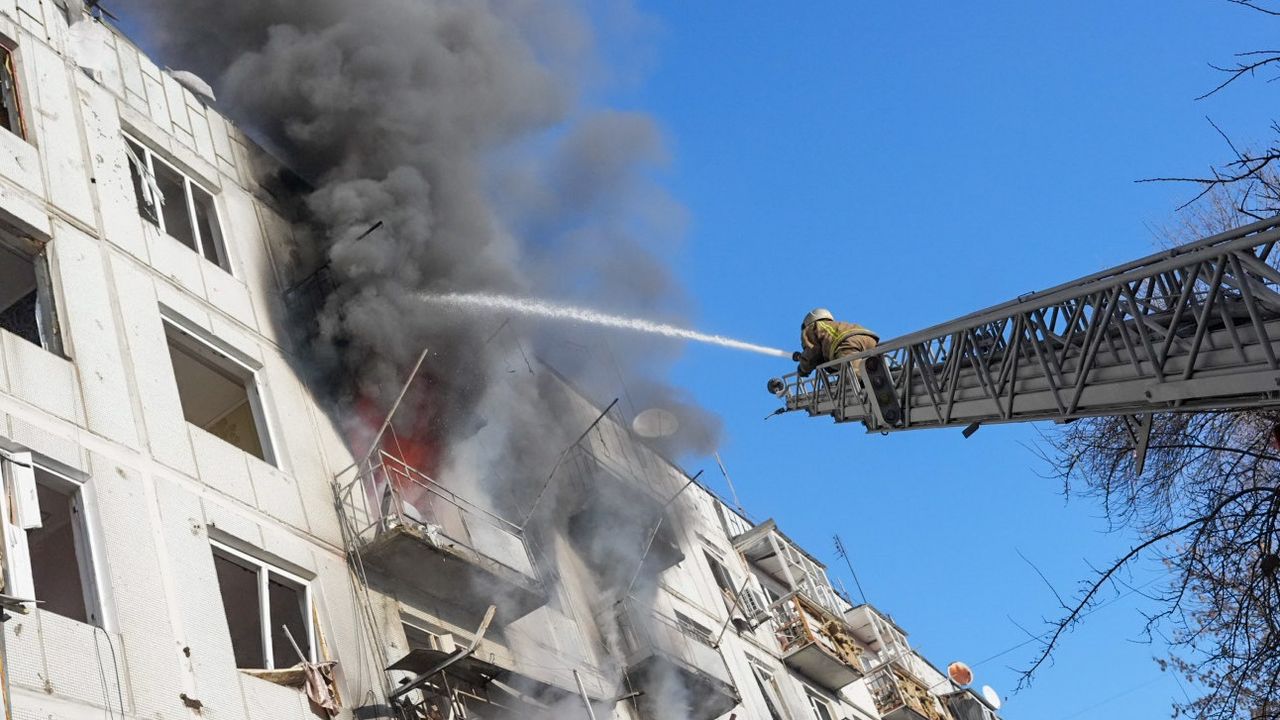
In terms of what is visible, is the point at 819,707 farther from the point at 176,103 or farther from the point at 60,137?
the point at 60,137

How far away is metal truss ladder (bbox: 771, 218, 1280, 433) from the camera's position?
718cm

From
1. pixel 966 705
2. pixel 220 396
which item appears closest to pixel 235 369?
pixel 220 396

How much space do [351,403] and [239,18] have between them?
7899 mm

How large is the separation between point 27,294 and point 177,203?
3296 mm

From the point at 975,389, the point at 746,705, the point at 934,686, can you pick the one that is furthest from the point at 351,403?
the point at 934,686

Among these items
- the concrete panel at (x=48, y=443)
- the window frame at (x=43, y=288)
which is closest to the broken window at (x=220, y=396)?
the window frame at (x=43, y=288)

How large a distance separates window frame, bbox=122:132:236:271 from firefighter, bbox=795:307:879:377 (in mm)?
6246

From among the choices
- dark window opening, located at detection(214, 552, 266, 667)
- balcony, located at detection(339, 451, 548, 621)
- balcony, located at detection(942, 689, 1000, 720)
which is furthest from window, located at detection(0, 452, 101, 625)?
balcony, located at detection(942, 689, 1000, 720)

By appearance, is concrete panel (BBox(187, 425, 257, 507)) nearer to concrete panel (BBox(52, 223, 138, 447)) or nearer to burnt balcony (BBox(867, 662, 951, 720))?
concrete panel (BBox(52, 223, 138, 447))

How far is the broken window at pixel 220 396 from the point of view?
479 inches

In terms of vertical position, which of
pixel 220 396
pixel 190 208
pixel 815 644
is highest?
pixel 190 208

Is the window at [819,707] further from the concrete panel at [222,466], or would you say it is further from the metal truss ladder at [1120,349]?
the concrete panel at [222,466]

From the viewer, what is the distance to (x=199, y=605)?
9.33 metres

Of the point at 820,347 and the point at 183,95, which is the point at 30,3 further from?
the point at 820,347
